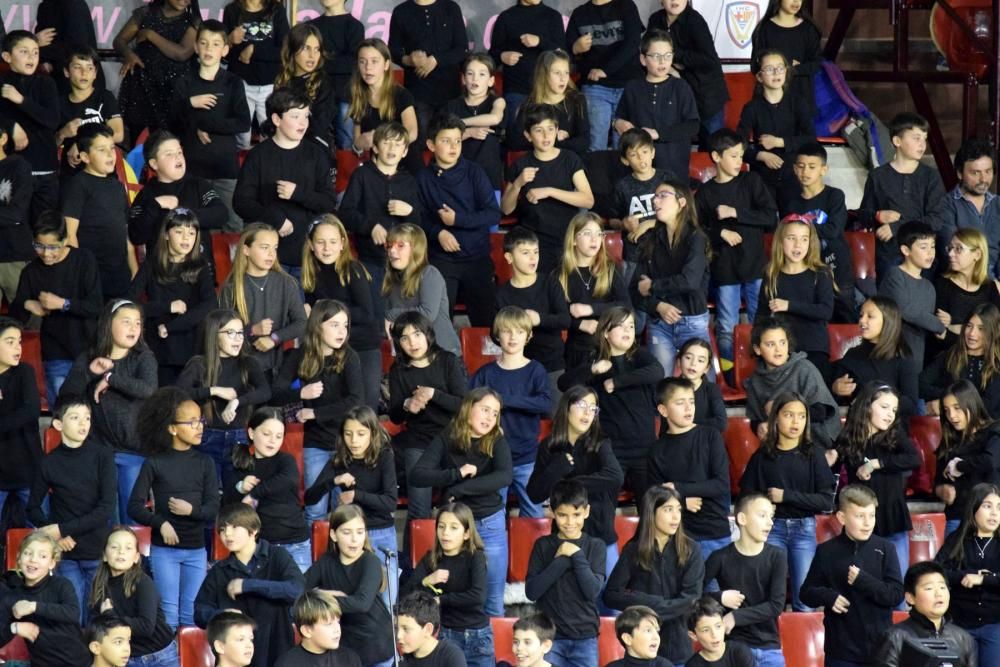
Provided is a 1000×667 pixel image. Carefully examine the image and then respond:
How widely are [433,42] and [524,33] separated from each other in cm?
57

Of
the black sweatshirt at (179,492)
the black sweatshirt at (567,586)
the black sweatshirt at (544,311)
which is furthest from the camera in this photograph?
the black sweatshirt at (544,311)

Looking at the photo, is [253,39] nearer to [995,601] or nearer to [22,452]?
[22,452]

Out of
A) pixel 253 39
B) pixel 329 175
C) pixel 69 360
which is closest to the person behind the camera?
pixel 69 360

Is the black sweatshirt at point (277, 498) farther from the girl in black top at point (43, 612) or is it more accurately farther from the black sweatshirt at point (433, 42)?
the black sweatshirt at point (433, 42)

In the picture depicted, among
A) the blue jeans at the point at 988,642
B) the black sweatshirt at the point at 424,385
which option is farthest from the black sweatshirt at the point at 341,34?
the blue jeans at the point at 988,642

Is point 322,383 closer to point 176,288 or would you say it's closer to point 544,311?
point 176,288

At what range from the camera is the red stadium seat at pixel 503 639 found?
8.45 m

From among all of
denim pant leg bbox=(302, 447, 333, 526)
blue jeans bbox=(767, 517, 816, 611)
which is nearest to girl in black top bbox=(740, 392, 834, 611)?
blue jeans bbox=(767, 517, 816, 611)

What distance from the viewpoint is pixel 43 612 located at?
8289mm

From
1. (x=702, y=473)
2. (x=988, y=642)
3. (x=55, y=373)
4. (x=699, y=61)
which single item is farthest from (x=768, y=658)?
(x=699, y=61)

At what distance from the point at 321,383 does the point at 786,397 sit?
7.30 ft

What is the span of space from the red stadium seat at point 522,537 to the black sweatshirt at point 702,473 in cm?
60

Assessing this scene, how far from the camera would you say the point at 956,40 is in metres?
12.5

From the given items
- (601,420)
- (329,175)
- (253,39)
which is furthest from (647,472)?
(253,39)
